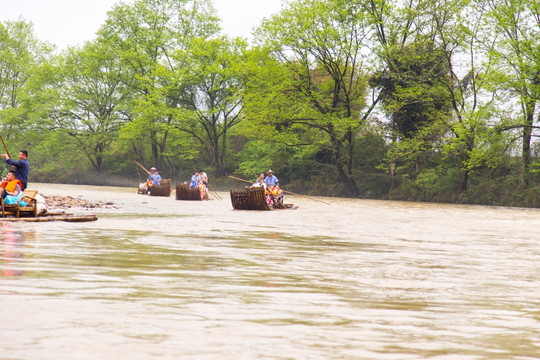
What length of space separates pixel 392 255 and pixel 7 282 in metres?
6.07

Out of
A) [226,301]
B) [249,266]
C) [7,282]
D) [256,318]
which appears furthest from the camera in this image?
[249,266]

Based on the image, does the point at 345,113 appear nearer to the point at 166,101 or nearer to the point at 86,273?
the point at 166,101

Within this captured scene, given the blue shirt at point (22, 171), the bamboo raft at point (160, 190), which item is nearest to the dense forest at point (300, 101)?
the bamboo raft at point (160, 190)

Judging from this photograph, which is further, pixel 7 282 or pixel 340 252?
pixel 340 252

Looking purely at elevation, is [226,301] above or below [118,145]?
below

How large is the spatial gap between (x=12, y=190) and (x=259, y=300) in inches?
441

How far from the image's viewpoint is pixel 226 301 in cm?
573

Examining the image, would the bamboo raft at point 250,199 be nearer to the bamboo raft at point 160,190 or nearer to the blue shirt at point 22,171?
the blue shirt at point 22,171

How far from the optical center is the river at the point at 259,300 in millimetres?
4176

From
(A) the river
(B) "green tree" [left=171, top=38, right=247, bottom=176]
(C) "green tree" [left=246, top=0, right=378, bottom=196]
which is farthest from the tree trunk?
(A) the river

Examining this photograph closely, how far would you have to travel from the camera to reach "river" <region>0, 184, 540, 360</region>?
4.18m

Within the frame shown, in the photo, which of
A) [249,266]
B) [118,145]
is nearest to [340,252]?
[249,266]

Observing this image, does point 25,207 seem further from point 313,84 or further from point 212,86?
point 212,86

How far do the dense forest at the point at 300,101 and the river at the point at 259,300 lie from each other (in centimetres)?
2914
